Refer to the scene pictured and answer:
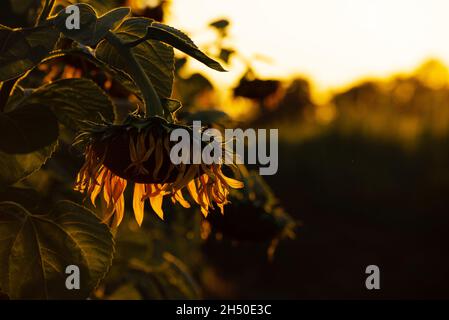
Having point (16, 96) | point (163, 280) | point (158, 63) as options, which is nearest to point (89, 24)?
point (158, 63)

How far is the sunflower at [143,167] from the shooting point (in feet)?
4.22

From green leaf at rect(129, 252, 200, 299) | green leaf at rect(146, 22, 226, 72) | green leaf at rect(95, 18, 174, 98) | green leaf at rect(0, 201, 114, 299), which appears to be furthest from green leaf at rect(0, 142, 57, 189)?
green leaf at rect(129, 252, 200, 299)

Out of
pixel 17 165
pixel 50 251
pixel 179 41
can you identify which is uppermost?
pixel 179 41

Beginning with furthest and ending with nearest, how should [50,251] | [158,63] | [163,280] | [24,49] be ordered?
[163,280] < [50,251] < [158,63] < [24,49]

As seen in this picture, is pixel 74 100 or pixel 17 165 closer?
pixel 17 165

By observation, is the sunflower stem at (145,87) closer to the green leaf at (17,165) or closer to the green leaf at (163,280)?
the green leaf at (17,165)

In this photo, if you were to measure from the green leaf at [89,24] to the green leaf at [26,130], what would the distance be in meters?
0.29

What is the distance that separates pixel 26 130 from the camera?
1.47m

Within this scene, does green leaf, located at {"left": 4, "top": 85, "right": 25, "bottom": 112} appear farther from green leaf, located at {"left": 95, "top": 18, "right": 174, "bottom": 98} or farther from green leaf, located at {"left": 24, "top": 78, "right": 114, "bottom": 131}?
green leaf, located at {"left": 95, "top": 18, "right": 174, "bottom": 98}

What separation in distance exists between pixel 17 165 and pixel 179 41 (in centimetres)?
43

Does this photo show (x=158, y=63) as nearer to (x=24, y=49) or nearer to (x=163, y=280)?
(x=24, y=49)
